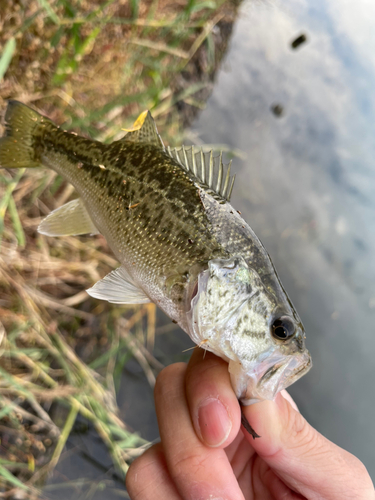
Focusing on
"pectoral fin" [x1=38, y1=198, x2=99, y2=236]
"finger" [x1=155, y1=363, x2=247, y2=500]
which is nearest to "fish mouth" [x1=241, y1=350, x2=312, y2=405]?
"finger" [x1=155, y1=363, x2=247, y2=500]

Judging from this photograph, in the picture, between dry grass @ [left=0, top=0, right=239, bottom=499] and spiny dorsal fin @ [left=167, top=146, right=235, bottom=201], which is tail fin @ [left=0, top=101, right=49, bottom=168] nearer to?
dry grass @ [left=0, top=0, right=239, bottom=499]

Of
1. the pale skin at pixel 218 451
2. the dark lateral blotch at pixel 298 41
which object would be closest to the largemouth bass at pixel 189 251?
the pale skin at pixel 218 451

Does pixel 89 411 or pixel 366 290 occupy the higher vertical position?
pixel 366 290

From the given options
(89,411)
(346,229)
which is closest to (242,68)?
(346,229)

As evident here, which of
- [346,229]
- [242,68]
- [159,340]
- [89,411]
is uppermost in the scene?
[242,68]

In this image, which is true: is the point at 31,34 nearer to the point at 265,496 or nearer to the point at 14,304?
the point at 14,304

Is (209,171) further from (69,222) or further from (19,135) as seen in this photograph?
(19,135)
